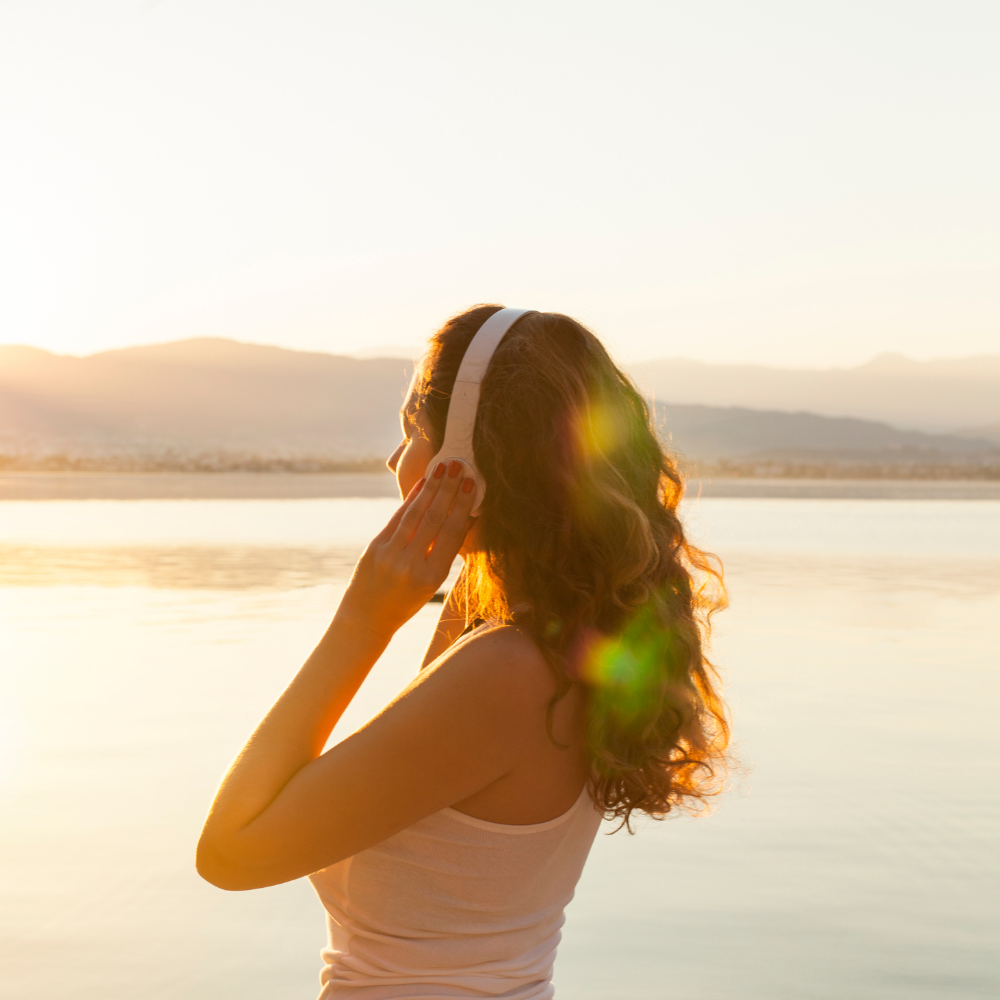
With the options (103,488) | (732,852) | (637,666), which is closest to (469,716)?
(637,666)

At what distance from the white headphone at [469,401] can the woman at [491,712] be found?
13 millimetres

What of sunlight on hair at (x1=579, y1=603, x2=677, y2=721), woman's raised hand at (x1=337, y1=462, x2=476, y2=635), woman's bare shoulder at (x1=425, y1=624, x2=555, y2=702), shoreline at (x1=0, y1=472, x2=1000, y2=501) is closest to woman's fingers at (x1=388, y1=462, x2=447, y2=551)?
woman's raised hand at (x1=337, y1=462, x2=476, y2=635)

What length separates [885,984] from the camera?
3.40 metres

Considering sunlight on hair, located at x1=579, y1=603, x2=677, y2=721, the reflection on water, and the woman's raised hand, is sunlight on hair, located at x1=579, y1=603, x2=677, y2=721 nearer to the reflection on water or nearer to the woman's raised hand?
the woman's raised hand

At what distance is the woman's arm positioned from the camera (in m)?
1.46

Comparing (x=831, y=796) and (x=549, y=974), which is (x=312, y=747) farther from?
(x=831, y=796)

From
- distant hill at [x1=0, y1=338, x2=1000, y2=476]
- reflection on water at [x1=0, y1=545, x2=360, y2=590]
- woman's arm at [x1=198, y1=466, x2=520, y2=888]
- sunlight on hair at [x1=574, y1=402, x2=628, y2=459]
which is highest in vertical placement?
sunlight on hair at [x1=574, y1=402, x2=628, y2=459]

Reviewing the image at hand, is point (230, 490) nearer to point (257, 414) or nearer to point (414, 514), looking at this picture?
point (414, 514)

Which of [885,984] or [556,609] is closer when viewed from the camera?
[556,609]

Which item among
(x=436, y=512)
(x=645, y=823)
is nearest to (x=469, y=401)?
(x=436, y=512)

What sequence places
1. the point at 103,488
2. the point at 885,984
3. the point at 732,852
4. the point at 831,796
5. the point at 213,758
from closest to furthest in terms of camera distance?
the point at 885,984 → the point at 732,852 → the point at 831,796 → the point at 213,758 → the point at 103,488

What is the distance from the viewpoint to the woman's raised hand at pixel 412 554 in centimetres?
158

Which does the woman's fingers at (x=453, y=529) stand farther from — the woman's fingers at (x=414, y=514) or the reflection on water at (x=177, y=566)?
the reflection on water at (x=177, y=566)

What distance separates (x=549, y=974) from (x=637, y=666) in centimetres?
44
